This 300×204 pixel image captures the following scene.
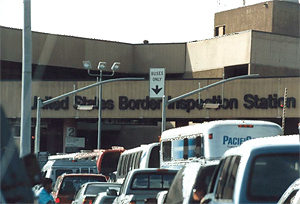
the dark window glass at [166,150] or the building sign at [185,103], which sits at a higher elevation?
the building sign at [185,103]

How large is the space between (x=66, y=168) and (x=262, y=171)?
86.7ft

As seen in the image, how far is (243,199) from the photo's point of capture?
7.35m

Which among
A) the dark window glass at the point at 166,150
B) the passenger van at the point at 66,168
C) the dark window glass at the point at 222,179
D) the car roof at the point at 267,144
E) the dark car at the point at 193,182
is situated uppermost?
the car roof at the point at 267,144

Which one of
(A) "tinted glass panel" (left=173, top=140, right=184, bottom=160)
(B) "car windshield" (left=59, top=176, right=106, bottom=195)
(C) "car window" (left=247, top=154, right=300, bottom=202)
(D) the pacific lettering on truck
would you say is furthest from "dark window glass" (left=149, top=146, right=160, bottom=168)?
(C) "car window" (left=247, top=154, right=300, bottom=202)

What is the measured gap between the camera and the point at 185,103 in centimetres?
6206

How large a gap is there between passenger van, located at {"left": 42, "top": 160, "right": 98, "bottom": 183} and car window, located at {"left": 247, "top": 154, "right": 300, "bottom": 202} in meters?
26.1

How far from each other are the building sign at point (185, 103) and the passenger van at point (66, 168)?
2688cm

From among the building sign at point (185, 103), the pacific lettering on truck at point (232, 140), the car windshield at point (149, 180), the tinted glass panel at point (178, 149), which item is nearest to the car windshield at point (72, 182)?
the tinted glass panel at point (178, 149)

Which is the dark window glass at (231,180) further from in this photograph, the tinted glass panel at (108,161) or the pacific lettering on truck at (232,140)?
the tinted glass panel at (108,161)

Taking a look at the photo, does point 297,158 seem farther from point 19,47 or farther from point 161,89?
point 19,47

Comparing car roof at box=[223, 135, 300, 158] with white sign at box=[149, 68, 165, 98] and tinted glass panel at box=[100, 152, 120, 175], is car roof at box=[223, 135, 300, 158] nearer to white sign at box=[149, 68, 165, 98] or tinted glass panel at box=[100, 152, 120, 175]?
white sign at box=[149, 68, 165, 98]

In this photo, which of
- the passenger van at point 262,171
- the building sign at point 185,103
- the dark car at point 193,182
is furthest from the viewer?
the building sign at point 185,103

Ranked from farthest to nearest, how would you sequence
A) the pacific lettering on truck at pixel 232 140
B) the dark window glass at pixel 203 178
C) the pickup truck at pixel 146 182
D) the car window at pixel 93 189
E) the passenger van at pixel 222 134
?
1. the passenger van at pixel 222 134
2. the pacific lettering on truck at pixel 232 140
3. the car window at pixel 93 189
4. the pickup truck at pixel 146 182
5. the dark window glass at pixel 203 178

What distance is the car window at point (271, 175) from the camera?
7473 millimetres
